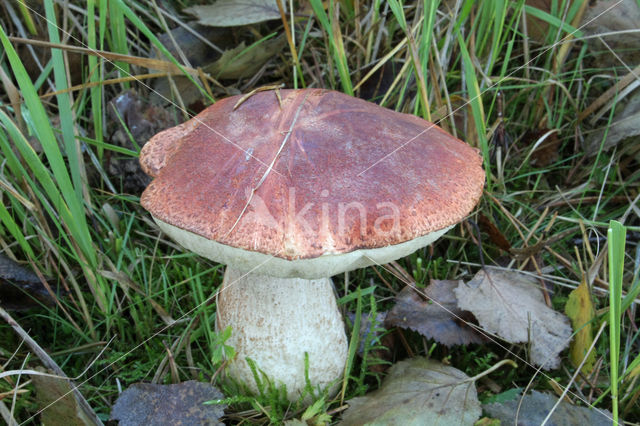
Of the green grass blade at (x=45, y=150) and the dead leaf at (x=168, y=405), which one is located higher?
the green grass blade at (x=45, y=150)

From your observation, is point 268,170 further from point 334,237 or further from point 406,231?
point 406,231

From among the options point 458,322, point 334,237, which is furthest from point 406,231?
point 458,322

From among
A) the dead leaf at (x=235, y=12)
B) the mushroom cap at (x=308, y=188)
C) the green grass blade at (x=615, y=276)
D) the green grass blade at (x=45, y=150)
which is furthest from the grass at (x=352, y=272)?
the mushroom cap at (x=308, y=188)

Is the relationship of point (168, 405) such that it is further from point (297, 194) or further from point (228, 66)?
point (228, 66)

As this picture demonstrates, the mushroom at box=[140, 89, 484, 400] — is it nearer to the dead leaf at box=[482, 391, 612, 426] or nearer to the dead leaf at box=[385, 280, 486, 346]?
the dead leaf at box=[385, 280, 486, 346]

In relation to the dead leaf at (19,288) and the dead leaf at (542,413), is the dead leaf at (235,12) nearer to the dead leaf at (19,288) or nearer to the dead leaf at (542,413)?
the dead leaf at (19,288)

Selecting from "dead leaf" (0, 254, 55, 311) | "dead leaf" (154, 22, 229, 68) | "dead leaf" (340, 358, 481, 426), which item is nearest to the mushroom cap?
"dead leaf" (340, 358, 481, 426)
